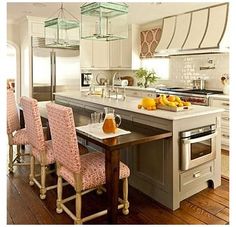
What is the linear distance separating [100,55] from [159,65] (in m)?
1.72

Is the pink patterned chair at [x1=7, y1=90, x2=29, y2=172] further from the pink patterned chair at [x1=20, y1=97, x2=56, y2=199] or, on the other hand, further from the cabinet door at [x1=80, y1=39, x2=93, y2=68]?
the cabinet door at [x1=80, y1=39, x2=93, y2=68]

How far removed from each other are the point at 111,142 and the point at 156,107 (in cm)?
101

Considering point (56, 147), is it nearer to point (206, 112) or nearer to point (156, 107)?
point (156, 107)

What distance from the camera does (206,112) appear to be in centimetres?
275

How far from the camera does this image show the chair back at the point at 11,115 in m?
3.51

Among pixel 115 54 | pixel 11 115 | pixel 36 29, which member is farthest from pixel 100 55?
pixel 11 115

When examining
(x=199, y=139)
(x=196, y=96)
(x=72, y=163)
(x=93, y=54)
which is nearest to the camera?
(x=72, y=163)

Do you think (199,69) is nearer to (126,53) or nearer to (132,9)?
(132,9)

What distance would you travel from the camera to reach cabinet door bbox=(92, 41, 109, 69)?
7230 mm

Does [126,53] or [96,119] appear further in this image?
[126,53]

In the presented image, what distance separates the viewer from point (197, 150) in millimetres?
2734

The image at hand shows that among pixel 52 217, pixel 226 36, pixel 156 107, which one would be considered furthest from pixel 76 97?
pixel 226 36

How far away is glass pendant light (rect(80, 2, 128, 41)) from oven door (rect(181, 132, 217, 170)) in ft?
5.21

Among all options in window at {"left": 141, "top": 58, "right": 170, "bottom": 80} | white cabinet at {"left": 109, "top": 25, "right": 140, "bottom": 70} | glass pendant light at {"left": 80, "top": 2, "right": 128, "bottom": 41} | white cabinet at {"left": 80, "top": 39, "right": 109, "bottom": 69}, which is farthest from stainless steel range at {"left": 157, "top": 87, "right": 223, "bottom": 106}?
white cabinet at {"left": 80, "top": 39, "right": 109, "bottom": 69}
